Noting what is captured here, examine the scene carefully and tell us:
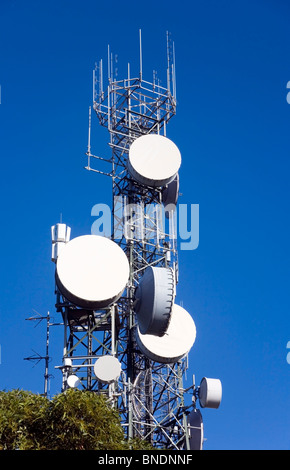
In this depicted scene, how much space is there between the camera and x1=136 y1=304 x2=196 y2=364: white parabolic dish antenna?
1697 inches

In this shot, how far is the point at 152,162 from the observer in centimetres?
4738

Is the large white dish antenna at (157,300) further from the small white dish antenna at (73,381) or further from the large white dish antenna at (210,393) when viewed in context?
the large white dish antenna at (210,393)

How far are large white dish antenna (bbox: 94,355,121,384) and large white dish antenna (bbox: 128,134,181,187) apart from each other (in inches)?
477

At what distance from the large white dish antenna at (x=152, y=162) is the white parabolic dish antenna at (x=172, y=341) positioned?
7.76 m

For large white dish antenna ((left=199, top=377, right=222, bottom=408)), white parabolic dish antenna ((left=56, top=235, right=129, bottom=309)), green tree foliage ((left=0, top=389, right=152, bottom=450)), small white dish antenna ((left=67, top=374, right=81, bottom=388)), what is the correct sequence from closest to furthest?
A: green tree foliage ((left=0, top=389, right=152, bottom=450)) < small white dish antenna ((left=67, top=374, right=81, bottom=388)) < white parabolic dish antenna ((left=56, top=235, right=129, bottom=309)) < large white dish antenna ((left=199, top=377, right=222, bottom=408))

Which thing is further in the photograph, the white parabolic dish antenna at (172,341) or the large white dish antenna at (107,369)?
the white parabolic dish antenna at (172,341)

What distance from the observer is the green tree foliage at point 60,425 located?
30.0 m

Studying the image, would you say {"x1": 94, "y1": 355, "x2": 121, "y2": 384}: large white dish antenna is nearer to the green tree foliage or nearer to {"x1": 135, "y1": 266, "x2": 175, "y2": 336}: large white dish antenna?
{"x1": 135, "y1": 266, "x2": 175, "y2": 336}: large white dish antenna

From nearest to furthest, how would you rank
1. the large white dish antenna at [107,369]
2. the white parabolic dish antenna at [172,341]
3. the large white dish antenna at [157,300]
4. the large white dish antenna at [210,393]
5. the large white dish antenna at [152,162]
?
the large white dish antenna at [157,300] < the large white dish antenna at [107,369] < the white parabolic dish antenna at [172,341] < the large white dish antenna at [210,393] < the large white dish antenna at [152,162]

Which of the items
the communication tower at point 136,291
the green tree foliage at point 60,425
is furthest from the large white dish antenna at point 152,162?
the green tree foliage at point 60,425

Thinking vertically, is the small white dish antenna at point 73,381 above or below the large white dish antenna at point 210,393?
below

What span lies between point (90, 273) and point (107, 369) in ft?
15.6

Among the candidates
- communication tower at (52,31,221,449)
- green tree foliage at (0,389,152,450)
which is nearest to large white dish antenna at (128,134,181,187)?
communication tower at (52,31,221,449)
